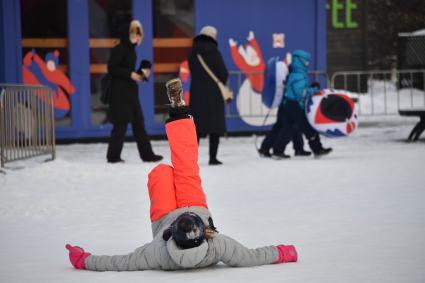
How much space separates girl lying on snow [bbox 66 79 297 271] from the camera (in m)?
5.68

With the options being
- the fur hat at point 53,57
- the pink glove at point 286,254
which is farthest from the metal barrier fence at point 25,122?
the pink glove at point 286,254

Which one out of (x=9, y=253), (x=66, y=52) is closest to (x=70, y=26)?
(x=66, y=52)

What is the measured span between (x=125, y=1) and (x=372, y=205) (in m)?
8.84

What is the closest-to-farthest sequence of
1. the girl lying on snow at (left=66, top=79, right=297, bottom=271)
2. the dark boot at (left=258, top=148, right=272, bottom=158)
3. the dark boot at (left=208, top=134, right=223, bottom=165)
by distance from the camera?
1. the girl lying on snow at (left=66, top=79, right=297, bottom=271)
2. the dark boot at (left=208, top=134, right=223, bottom=165)
3. the dark boot at (left=258, top=148, right=272, bottom=158)

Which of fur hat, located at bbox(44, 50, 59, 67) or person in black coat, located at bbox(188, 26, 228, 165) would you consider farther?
fur hat, located at bbox(44, 50, 59, 67)

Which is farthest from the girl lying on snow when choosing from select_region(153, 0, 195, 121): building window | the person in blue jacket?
select_region(153, 0, 195, 121): building window

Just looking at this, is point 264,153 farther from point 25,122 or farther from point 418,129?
→ point 25,122

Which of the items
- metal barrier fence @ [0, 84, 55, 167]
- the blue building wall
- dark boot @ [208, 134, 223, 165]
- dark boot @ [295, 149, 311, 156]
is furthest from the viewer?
the blue building wall

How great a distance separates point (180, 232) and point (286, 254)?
32.2 inches

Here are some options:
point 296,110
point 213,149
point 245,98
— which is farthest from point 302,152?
point 245,98

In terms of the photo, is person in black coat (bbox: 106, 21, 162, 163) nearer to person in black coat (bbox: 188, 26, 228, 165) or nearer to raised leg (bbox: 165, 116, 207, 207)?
person in black coat (bbox: 188, 26, 228, 165)

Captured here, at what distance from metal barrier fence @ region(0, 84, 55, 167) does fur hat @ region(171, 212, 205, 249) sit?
6365 millimetres

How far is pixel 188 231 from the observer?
18.2 ft

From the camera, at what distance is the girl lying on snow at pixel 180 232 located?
18.6 ft
